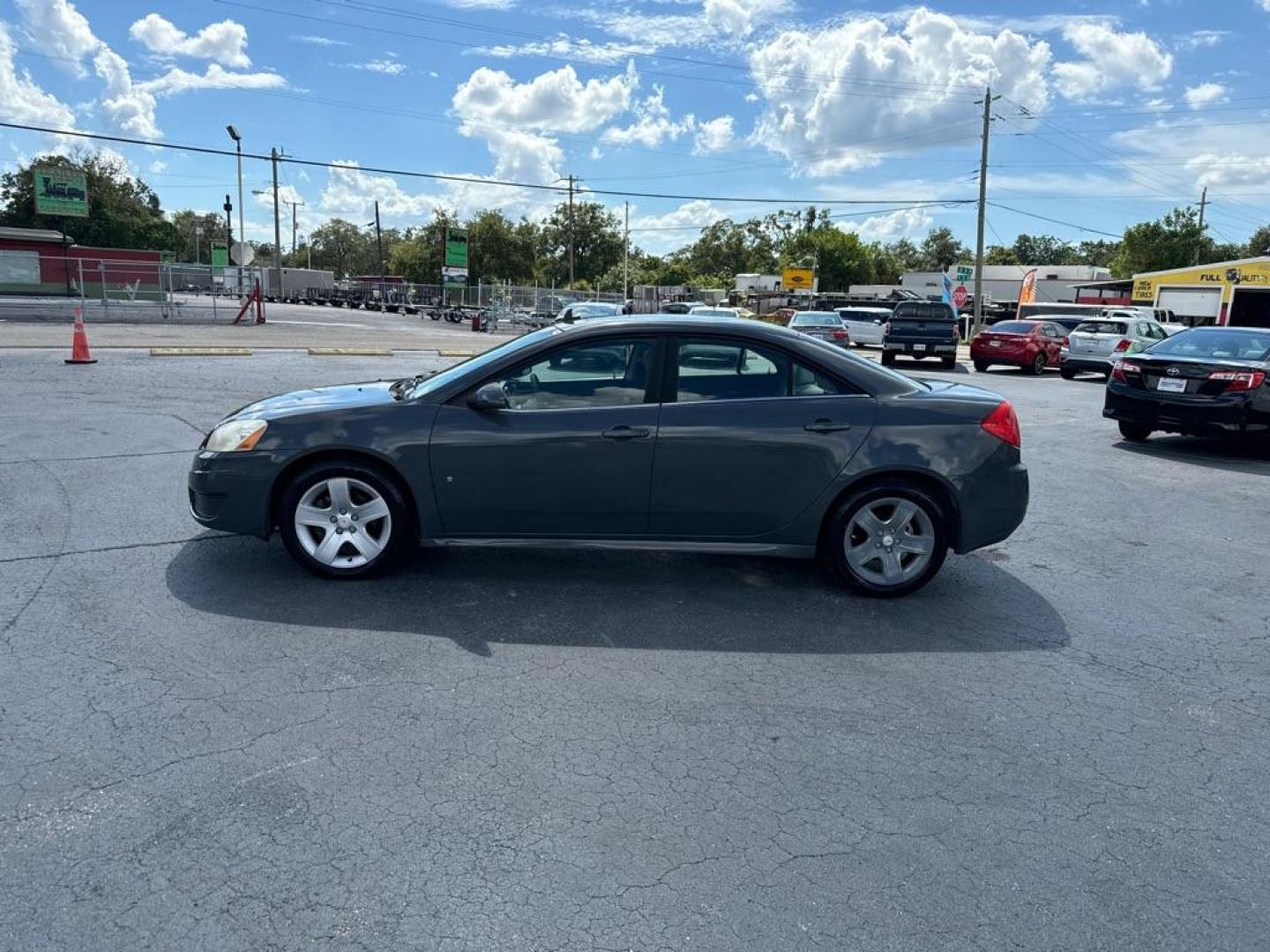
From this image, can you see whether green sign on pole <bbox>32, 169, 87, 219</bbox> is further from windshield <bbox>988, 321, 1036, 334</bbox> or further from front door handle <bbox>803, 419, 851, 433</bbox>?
front door handle <bbox>803, 419, 851, 433</bbox>

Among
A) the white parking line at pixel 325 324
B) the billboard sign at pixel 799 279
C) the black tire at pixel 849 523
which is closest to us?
the black tire at pixel 849 523

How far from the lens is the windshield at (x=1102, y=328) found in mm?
22453

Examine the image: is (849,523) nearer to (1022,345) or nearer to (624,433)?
(624,433)

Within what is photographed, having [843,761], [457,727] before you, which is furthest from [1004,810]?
[457,727]

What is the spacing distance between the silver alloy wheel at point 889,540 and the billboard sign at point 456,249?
5085 cm

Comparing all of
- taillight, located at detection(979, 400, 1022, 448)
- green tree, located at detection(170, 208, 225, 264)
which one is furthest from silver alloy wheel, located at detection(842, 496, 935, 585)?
green tree, located at detection(170, 208, 225, 264)

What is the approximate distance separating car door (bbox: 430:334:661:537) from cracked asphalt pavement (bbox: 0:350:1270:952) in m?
0.42

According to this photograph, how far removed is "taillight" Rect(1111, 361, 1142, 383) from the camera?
11.0 metres

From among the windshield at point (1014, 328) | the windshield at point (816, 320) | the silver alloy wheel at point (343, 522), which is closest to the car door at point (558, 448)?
the silver alloy wheel at point (343, 522)

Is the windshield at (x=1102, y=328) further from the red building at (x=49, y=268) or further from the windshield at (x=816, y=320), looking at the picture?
the red building at (x=49, y=268)

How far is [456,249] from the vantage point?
5431 centimetres

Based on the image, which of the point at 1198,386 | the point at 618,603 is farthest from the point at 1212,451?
the point at 618,603

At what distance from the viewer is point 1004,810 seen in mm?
3191

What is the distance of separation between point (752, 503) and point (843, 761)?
6.20 ft
